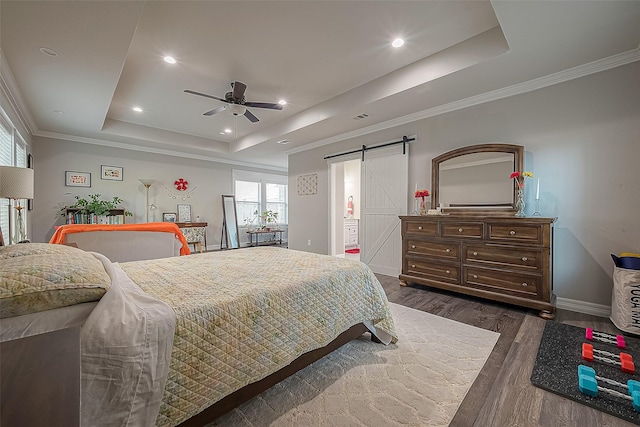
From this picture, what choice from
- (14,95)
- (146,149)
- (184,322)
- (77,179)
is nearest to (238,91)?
(14,95)

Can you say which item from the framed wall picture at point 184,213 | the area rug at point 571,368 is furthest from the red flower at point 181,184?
the area rug at point 571,368

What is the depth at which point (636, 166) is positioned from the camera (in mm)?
2549

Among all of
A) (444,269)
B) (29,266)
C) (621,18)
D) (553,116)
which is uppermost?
(621,18)

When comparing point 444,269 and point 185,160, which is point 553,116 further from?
point 185,160

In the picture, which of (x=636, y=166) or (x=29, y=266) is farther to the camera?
(x=636, y=166)

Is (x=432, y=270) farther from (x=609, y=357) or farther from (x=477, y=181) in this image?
(x=609, y=357)

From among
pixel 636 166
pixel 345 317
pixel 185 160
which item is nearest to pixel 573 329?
pixel 636 166

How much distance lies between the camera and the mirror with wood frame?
10.7ft

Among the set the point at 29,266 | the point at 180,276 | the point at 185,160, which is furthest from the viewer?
the point at 185,160

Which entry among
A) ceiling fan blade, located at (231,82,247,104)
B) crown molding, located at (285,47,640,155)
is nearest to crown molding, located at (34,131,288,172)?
ceiling fan blade, located at (231,82,247,104)

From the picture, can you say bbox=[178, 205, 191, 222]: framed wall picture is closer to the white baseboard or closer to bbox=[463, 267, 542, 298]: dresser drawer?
bbox=[463, 267, 542, 298]: dresser drawer

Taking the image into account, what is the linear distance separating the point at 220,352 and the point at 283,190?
26.7ft

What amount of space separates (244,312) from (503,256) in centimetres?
289

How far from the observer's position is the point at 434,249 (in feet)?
11.3
